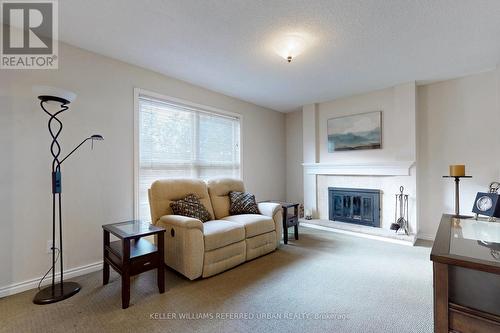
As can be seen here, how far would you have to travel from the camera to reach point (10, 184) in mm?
2189

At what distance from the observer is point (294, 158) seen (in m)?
5.50

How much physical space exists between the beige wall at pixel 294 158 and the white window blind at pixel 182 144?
1582mm

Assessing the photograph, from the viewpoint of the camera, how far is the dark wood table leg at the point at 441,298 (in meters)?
1.08

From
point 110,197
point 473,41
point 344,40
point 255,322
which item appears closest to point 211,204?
point 110,197

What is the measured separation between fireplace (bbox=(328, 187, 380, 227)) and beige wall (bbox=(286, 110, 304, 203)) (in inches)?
34.3

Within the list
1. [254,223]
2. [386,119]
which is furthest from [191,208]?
[386,119]

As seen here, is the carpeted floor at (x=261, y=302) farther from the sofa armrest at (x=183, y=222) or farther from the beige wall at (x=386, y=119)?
the beige wall at (x=386, y=119)

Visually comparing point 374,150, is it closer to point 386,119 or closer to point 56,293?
point 386,119

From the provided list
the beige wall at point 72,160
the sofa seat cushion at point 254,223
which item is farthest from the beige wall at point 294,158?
the beige wall at point 72,160

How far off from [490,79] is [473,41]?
1283mm

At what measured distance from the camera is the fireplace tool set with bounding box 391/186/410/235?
374 cm

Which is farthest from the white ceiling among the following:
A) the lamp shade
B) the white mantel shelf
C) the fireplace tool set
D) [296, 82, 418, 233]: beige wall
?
the fireplace tool set

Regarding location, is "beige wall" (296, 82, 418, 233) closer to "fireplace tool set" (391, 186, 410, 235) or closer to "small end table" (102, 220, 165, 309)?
"fireplace tool set" (391, 186, 410, 235)

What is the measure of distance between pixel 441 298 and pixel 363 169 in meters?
3.33
